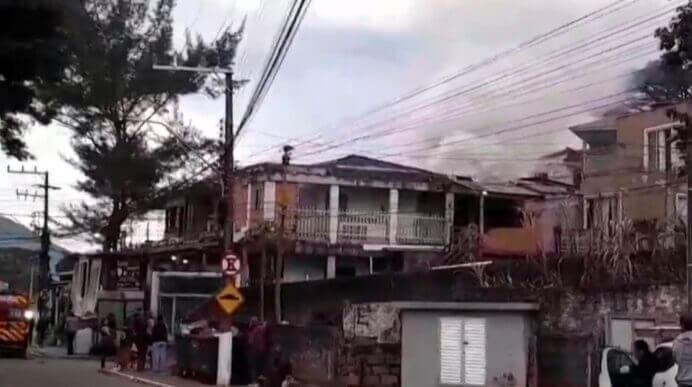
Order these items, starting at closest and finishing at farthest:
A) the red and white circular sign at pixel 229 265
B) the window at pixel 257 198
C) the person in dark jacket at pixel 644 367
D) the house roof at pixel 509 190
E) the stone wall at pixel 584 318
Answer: the person in dark jacket at pixel 644 367, the stone wall at pixel 584 318, the red and white circular sign at pixel 229 265, the window at pixel 257 198, the house roof at pixel 509 190

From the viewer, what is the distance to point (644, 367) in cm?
1603

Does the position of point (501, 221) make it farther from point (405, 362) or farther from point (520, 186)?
point (405, 362)

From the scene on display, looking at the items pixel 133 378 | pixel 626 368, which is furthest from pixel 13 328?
pixel 626 368

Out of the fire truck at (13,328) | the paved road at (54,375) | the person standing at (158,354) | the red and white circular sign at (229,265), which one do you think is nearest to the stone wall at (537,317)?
the red and white circular sign at (229,265)

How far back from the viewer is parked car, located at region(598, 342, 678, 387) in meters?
15.5

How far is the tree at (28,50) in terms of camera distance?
1827 cm

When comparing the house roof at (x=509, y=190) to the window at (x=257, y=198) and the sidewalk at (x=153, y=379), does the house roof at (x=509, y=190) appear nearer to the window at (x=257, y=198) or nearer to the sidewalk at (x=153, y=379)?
the window at (x=257, y=198)

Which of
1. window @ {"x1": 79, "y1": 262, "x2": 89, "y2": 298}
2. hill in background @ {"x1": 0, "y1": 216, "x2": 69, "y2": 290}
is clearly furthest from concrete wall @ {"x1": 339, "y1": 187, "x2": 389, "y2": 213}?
hill in background @ {"x1": 0, "y1": 216, "x2": 69, "y2": 290}

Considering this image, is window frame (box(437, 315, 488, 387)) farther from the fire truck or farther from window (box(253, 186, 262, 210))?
the fire truck

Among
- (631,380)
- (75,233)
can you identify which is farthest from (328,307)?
(75,233)

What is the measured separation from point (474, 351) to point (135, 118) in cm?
3295

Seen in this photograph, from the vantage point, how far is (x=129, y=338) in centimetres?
3500

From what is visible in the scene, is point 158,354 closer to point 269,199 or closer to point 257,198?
point 269,199

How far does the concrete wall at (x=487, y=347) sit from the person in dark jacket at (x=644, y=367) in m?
5.18
